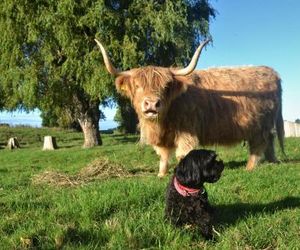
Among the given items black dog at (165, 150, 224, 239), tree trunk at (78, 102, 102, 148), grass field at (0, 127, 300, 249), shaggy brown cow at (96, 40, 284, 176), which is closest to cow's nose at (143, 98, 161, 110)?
shaggy brown cow at (96, 40, 284, 176)

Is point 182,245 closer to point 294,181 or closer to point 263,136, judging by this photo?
point 294,181

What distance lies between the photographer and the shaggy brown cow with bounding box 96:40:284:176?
8.88 metres

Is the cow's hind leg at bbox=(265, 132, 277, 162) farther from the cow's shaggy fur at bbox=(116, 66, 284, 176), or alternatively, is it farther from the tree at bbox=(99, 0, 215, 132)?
the tree at bbox=(99, 0, 215, 132)

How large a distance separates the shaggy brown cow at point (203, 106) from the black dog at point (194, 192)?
139 inches

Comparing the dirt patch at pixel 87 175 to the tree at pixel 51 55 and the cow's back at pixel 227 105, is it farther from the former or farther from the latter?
the tree at pixel 51 55

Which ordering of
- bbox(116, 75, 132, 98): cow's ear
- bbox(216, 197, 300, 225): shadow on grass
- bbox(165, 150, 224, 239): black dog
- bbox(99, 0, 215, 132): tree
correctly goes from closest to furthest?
bbox(165, 150, 224, 239): black dog < bbox(216, 197, 300, 225): shadow on grass < bbox(116, 75, 132, 98): cow's ear < bbox(99, 0, 215, 132): tree

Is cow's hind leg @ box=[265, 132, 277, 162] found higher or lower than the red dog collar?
higher

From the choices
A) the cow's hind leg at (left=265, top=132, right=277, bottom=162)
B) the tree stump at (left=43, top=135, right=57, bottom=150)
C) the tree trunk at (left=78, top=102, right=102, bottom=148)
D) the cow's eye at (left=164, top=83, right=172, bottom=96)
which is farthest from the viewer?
the tree trunk at (left=78, top=102, right=102, bottom=148)

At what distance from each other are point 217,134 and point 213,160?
5.15 metres

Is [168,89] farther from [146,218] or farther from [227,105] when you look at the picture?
[146,218]

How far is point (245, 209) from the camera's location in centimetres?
584

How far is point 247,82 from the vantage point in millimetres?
10469

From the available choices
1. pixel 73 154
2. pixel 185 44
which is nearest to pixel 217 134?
pixel 73 154

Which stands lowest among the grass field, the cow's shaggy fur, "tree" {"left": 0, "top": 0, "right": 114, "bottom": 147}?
the grass field
